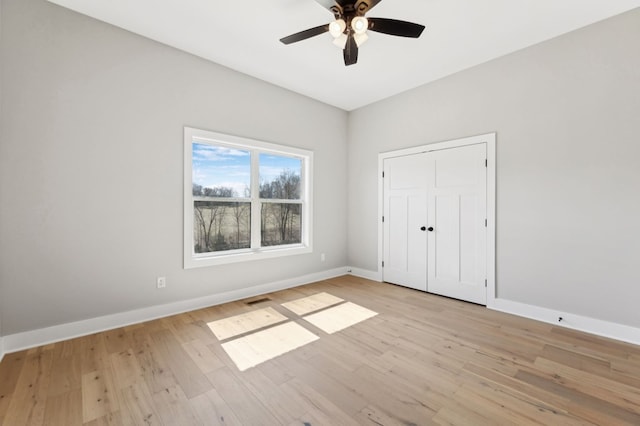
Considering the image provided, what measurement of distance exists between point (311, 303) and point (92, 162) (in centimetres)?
274

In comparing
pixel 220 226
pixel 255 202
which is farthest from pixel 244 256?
pixel 255 202

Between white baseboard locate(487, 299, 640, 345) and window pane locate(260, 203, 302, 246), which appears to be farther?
window pane locate(260, 203, 302, 246)

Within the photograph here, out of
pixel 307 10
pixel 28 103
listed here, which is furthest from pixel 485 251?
pixel 28 103

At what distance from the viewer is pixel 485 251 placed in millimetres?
3307

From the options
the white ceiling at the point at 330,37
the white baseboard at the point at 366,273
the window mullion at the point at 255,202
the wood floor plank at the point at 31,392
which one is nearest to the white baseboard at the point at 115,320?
the wood floor plank at the point at 31,392

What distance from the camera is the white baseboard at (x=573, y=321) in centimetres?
244

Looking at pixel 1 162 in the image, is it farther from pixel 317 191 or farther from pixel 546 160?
pixel 546 160

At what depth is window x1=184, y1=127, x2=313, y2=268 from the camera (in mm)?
3287

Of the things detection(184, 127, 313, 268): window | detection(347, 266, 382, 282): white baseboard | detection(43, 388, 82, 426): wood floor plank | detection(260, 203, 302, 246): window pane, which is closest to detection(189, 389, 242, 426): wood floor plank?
detection(43, 388, 82, 426): wood floor plank

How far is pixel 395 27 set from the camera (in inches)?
85.7

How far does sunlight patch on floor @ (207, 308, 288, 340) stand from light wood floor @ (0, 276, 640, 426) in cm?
12

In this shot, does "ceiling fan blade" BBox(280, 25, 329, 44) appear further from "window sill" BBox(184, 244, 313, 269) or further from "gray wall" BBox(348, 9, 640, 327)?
"window sill" BBox(184, 244, 313, 269)

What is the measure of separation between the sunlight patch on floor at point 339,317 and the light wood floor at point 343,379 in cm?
12

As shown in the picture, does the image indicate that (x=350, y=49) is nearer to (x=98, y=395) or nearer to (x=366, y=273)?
(x=98, y=395)
